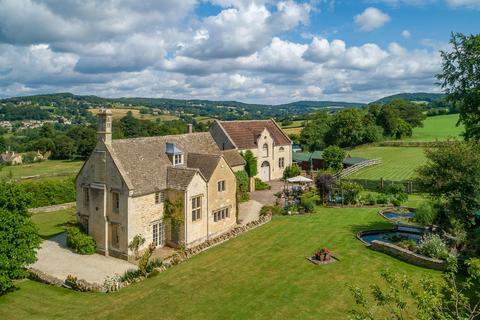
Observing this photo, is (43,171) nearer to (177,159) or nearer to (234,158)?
(234,158)

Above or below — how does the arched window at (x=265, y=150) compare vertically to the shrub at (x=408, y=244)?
above

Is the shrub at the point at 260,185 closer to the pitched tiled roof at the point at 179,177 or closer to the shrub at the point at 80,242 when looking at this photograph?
the pitched tiled roof at the point at 179,177

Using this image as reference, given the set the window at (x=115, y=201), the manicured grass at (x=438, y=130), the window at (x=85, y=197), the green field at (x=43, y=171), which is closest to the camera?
the window at (x=115, y=201)

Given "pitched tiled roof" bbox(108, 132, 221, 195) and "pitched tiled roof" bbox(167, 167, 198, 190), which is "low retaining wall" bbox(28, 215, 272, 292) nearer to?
"pitched tiled roof" bbox(167, 167, 198, 190)

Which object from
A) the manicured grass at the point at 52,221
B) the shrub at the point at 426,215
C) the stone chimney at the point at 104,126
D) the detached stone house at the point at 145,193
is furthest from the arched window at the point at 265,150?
the stone chimney at the point at 104,126

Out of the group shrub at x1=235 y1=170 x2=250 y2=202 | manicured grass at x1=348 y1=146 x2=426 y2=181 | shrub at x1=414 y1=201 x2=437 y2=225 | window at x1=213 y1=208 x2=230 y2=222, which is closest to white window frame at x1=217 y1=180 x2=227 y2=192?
window at x1=213 y1=208 x2=230 y2=222

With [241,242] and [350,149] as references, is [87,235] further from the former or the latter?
[350,149]

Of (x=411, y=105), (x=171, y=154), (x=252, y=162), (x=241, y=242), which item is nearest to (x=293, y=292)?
(x=241, y=242)
